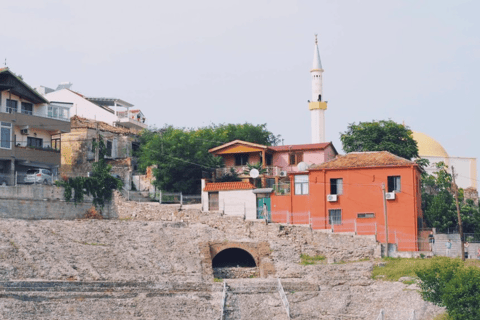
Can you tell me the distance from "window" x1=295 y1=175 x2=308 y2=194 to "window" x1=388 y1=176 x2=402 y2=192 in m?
5.72

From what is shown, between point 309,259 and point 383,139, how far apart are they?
1849 centimetres

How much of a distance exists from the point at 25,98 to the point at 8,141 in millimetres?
4324

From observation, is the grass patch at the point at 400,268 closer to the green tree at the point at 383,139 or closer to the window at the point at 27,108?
the green tree at the point at 383,139

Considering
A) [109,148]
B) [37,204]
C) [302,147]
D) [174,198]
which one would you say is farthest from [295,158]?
[37,204]

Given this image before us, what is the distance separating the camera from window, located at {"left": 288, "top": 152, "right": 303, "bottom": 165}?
218ft

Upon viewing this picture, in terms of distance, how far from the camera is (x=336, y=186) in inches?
2245

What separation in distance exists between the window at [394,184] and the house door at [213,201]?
12.0 m

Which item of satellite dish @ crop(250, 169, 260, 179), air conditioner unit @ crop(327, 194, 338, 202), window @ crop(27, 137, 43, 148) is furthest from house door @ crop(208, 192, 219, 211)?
window @ crop(27, 137, 43, 148)

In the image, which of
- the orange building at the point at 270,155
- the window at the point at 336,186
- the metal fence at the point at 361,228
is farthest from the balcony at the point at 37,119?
the window at the point at 336,186

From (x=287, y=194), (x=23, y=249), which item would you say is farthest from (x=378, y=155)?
(x=23, y=249)

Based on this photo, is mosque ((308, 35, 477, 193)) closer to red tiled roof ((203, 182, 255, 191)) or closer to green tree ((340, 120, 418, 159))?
green tree ((340, 120, 418, 159))

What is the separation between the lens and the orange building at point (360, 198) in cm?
5441

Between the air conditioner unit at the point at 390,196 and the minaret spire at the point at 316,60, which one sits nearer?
the air conditioner unit at the point at 390,196

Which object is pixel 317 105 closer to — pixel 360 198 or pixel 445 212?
pixel 445 212
